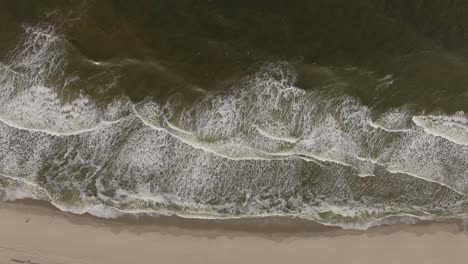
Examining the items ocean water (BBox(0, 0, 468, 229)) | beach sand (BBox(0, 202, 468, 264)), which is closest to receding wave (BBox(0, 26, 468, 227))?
ocean water (BBox(0, 0, 468, 229))

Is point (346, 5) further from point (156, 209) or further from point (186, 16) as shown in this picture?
point (156, 209)

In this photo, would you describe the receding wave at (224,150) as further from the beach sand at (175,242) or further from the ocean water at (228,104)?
the beach sand at (175,242)

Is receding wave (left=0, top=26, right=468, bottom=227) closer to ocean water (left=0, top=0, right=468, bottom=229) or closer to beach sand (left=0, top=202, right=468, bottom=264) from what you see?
ocean water (left=0, top=0, right=468, bottom=229)

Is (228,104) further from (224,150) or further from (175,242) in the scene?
(175,242)

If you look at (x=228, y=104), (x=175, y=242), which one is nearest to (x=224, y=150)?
(x=228, y=104)

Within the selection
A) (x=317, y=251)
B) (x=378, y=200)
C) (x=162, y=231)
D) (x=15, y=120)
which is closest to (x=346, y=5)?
(x=378, y=200)
